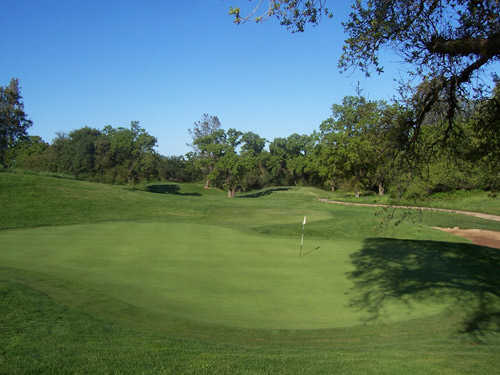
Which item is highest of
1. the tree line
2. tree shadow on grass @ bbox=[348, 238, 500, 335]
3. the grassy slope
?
the tree line

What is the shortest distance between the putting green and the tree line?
255cm

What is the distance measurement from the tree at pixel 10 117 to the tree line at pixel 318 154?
0.16m

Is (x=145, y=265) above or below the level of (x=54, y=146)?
below

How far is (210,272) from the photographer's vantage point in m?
9.62

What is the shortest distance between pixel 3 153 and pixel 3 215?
48.4 meters

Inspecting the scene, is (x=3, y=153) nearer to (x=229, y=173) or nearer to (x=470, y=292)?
(x=229, y=173)

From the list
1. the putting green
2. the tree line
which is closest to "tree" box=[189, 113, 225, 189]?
the tree line

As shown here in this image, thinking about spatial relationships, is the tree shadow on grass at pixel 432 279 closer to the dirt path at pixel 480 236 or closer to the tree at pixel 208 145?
the dirt path at pixel 480 236

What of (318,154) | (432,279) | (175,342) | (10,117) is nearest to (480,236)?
(432,279)

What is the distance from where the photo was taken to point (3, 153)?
59.8 m

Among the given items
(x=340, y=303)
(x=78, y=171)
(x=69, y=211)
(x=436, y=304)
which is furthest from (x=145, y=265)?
(x=78, y=171)

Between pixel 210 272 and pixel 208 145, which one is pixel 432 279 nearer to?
pixel 210 272

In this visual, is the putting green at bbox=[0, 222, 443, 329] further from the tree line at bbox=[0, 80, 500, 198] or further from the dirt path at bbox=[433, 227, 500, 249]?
the dirt path at bbox=[433, 227, 500, 249]

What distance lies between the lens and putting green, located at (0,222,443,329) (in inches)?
287
